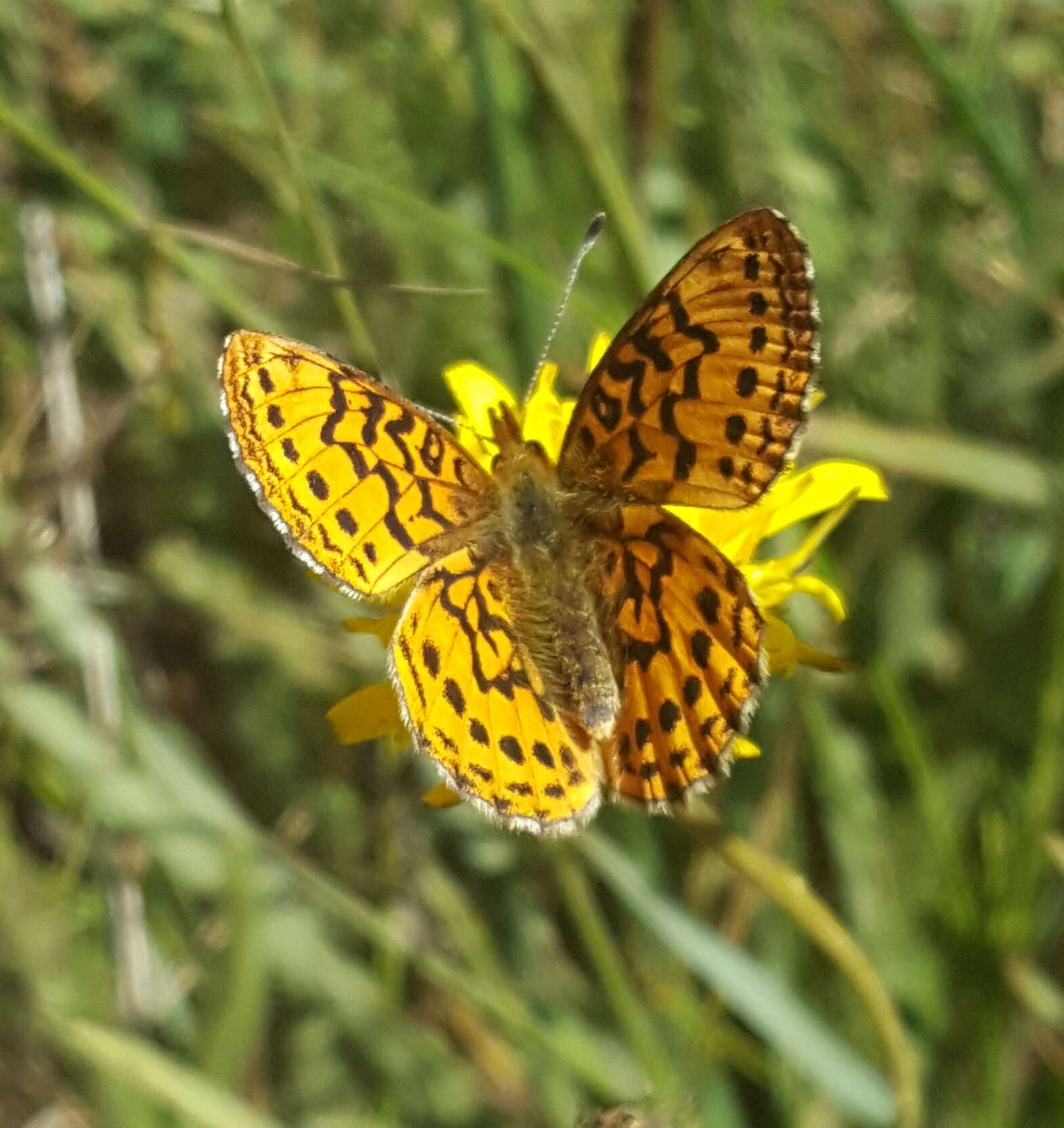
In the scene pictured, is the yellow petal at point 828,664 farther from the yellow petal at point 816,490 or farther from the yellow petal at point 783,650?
the yellow petal at point 816,490

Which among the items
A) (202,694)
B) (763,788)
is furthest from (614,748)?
(202,694)

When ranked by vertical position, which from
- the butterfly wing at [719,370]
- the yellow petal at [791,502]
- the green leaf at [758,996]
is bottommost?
the green leaf at [758,996]

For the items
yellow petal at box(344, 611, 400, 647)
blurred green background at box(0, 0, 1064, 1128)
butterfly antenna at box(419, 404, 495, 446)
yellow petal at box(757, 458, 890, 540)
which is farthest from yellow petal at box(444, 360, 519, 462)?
yellow petal at box(757, 458, 890, 540)

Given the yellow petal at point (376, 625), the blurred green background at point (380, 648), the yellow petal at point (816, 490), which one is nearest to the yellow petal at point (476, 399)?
the blurred green background at point (380, 648)

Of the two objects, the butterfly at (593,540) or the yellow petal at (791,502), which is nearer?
the butterfly at (593,540)

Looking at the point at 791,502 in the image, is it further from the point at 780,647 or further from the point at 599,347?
the point at 599,347

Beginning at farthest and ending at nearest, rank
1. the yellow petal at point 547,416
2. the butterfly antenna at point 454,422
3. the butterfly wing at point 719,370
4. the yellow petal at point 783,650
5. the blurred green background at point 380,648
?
1. the blurred green background at point 380,648
2. the yellow petal at point 547,416
3. the butterfly antenna at point 454,422
4. the yellow petal at point 783,650
5. the butterfly wing at point 719,370

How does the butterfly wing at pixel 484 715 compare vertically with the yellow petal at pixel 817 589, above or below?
below
